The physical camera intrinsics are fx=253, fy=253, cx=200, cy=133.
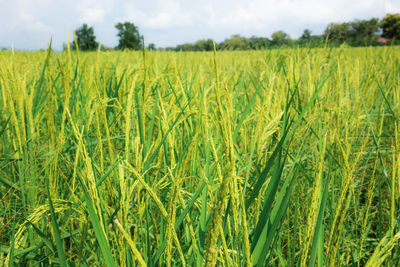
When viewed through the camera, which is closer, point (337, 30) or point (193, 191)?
point (193, 191)

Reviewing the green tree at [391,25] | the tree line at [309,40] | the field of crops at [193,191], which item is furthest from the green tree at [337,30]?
the green tree at [391,25]

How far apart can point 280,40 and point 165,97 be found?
6.95ft

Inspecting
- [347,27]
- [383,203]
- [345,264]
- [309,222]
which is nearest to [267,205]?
[309,222]

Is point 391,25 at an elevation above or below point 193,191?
above

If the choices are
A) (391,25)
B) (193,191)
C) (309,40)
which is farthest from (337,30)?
(391,25)

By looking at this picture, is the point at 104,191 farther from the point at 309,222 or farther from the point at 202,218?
the point at 309,222

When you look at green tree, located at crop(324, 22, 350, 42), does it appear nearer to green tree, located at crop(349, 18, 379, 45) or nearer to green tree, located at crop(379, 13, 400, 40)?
green tree, located at crop(349, 18, 379, 45)

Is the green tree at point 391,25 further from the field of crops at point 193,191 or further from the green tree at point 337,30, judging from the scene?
the field of crops at point 193,191

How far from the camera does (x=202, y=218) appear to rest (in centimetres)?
41

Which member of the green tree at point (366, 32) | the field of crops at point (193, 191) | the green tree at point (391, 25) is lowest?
the field of crops at point (193, 191)

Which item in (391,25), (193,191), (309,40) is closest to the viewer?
(193,191)

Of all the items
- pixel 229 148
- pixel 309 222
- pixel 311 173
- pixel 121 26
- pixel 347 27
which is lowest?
pixel 311 173

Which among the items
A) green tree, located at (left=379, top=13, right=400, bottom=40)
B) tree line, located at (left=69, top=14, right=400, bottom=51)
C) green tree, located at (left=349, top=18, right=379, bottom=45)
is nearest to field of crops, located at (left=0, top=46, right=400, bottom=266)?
tree line, located at (left=69, top=14, right=400, bottom=51)

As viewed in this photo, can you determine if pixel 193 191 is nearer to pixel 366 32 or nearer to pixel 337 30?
pixel 337 30
